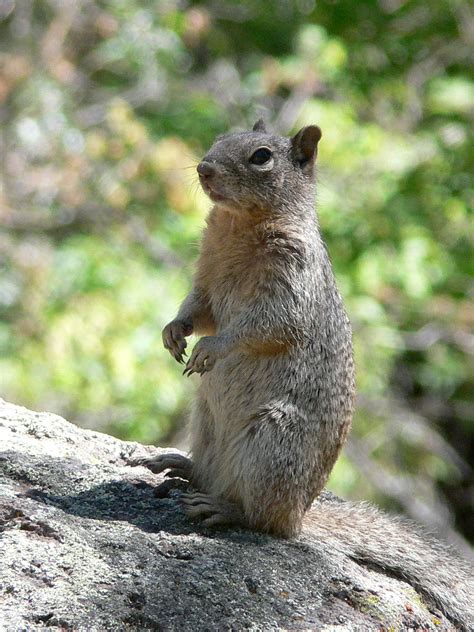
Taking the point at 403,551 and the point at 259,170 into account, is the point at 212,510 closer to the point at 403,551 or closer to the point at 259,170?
the point at 403,551

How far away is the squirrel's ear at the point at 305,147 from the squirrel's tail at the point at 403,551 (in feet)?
5.78

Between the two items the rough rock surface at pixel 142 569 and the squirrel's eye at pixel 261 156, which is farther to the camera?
the squirrel's eye at pixel 261 156

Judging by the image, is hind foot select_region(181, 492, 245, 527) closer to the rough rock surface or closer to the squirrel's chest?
the rough rock surface

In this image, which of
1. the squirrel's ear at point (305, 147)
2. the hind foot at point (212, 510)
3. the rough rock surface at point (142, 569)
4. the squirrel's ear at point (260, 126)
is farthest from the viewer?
the squirrel's ear at point (260, 126)

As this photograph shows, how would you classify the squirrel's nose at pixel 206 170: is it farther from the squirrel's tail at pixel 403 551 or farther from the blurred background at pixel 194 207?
the blurred background at pixel 194 207

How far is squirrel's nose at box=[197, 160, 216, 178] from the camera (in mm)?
4684

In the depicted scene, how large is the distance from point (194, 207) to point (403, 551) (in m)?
5.42

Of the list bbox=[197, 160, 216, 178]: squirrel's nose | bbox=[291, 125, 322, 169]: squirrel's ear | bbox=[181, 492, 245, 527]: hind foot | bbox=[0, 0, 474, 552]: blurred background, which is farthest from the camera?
bbox=[0, 0, 474, 552]: blurred background

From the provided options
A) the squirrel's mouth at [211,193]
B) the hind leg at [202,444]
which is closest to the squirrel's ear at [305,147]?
the squirrel's mouth at [211,193]

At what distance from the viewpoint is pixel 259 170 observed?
4.91 meters

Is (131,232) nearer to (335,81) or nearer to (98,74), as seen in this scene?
(335,81)

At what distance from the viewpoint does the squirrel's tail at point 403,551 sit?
447 cm

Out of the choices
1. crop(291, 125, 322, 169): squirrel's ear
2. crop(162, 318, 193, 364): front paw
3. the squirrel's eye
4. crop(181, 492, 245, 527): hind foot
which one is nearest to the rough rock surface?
crop(181, 492, 245, 527): hind foot

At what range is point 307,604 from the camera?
389 cm
